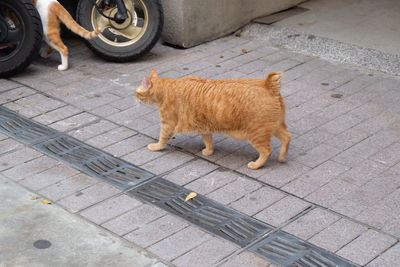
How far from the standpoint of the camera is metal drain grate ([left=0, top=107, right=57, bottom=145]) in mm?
6277

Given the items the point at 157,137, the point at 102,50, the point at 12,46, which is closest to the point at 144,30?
the point at 102,50

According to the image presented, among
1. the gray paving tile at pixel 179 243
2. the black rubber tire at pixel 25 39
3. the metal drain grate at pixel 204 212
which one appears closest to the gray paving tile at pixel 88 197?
the metal drain grate at pixel 204 212

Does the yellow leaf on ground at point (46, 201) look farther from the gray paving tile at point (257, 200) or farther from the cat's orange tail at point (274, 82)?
the cat's orange tail at point (274, 82)

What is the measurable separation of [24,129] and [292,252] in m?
3.02

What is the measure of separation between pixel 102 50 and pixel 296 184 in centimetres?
339

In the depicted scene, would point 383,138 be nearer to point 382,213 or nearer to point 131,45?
point 382,213

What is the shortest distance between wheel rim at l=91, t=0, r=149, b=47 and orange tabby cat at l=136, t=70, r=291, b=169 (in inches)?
88.6

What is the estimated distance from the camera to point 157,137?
6.25 metres

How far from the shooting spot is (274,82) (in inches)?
215

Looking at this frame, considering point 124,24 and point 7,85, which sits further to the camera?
point 124,24

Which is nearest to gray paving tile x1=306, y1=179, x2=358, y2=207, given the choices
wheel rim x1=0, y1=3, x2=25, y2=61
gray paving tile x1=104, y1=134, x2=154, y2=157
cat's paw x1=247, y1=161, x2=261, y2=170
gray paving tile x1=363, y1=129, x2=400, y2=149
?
cat's paw x1=247, y1=161, x2=261, y2=170

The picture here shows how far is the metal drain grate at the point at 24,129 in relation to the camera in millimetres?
6277

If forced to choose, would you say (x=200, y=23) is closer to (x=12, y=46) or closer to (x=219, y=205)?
(x=12, y=46)

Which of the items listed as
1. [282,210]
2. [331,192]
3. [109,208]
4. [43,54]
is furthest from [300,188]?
[43,54]
